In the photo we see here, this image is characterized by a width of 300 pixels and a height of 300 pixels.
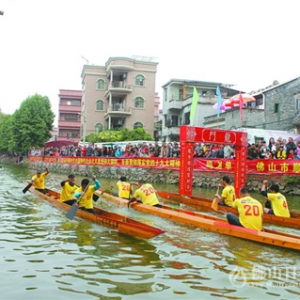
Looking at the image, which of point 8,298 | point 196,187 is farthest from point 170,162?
point 8,298

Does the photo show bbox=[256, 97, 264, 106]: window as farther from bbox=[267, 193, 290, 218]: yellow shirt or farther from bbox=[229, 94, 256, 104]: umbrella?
bbox=[267, 193, 290, 218]: yellow shirt

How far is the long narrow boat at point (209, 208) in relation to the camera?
11039 millimetres

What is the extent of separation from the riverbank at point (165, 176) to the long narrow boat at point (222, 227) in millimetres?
8537

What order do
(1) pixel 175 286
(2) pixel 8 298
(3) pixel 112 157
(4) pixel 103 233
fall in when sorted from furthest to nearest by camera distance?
(3) pixel 112 157, (4) pixel 103 233, (1) pixel 175 286, (2) pixel 8 298

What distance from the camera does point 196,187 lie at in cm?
2334

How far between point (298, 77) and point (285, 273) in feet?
77.7

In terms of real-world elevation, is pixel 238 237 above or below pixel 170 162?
below

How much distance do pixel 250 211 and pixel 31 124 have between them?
147 feet

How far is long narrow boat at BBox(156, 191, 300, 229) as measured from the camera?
435 inches

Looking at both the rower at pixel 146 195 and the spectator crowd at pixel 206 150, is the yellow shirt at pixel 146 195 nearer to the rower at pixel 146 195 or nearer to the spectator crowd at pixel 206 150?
the rower at pixel 146 195

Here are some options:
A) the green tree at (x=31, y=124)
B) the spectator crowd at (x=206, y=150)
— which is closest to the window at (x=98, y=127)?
the green tree at (x=31, y=124)

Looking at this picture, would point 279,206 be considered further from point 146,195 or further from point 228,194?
point 146,195

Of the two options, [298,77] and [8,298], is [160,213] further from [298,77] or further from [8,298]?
[298,77]

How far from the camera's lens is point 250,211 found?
9359 mm
